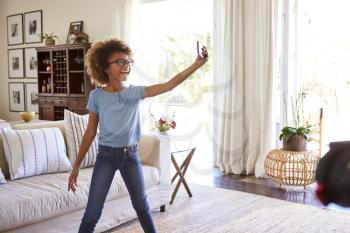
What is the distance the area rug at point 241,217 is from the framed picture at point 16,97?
522 cm

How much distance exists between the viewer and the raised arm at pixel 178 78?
1946 mm

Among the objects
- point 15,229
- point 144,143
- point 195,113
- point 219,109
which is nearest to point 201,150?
point 195,113

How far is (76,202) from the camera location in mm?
2709

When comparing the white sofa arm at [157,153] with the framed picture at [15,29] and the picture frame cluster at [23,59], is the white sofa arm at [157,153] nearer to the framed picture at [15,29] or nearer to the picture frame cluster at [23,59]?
the picture frame cluster at [23,59]

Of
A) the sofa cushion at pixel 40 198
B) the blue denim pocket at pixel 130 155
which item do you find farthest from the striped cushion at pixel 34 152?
the blue denim pocket at pixel 130 155

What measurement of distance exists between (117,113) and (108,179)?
37cm

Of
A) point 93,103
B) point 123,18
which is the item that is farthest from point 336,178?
point 123,18

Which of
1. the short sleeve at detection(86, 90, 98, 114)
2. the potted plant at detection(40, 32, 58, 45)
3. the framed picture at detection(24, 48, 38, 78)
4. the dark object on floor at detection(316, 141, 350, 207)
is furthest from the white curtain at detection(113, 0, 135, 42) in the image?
the dark object on floor at detection(316, 141, 350, 207)

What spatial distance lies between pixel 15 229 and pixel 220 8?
3758 mm

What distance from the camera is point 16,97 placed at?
8.10 meters

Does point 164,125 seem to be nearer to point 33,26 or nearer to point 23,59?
point 33,26

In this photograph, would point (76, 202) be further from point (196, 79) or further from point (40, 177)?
point (196, 79)

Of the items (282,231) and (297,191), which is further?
(297,191)

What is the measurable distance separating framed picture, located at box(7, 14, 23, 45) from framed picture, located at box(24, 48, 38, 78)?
36cm
